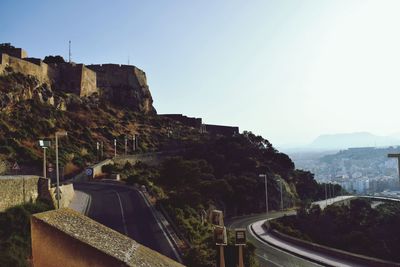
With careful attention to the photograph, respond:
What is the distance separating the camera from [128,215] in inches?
1102

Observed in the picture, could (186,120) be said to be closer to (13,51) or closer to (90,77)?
(90,77)

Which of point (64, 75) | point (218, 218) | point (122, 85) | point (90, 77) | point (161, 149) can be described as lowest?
point (218, 218)

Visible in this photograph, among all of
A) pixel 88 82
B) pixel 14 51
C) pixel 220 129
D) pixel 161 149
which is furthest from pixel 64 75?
pixel 220 129

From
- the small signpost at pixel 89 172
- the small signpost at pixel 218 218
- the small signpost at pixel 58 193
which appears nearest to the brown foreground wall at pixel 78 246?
the small signpost at pixel 218 218

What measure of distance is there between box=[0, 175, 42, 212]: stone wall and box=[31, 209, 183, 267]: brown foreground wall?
18.9 m

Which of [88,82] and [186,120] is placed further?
[186,120]

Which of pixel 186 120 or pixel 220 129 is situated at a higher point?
pixel 186 120

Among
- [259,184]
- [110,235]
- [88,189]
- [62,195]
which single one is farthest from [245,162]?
[110,235]

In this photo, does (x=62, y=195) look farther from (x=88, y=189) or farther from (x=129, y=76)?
(x=129, y=76)

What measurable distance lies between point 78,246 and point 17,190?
2066 centimetres

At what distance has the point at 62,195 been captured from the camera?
92.5 feet

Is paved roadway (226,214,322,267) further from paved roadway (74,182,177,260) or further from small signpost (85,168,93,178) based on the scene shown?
small signpost (85,168,93,178)

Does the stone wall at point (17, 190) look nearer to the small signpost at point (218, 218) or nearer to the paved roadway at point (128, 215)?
the paved roadway at point (128, 215)

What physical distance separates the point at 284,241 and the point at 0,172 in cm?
2672
